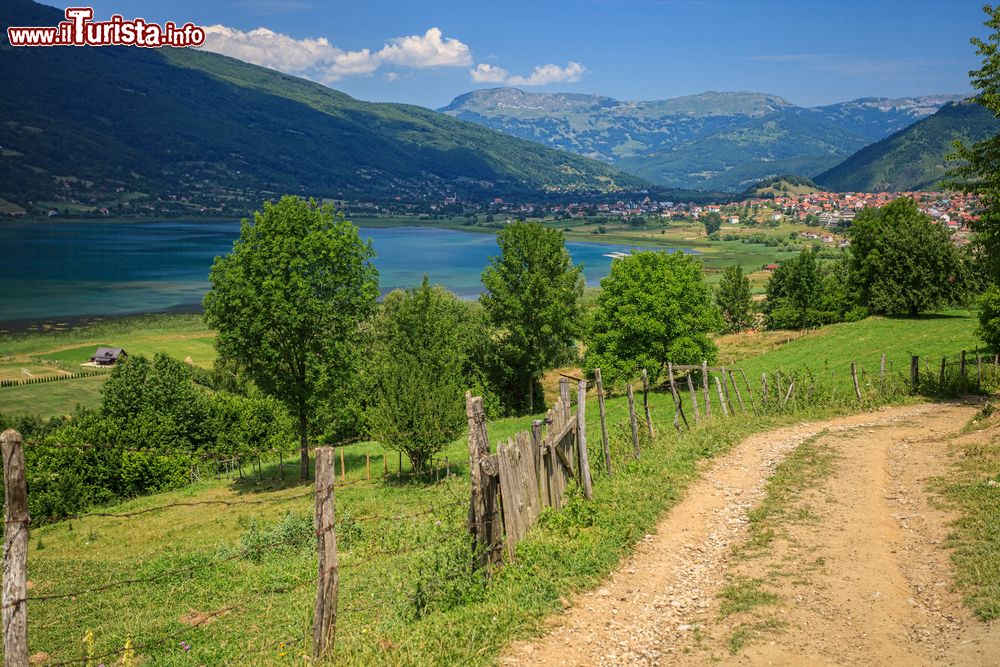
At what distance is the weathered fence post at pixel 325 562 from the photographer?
835cm

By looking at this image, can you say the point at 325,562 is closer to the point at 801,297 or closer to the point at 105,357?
the point at 801,297

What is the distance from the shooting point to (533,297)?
4934 centimetres

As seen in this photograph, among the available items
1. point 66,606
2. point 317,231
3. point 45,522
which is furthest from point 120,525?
point 317,231

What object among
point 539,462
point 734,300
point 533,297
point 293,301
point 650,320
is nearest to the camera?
point 539,462

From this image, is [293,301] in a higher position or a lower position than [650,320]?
higher

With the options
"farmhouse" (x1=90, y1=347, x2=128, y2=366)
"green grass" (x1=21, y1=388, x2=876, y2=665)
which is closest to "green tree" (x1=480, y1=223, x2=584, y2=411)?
"green grass" (x1=21, y1=388, x2=876, y2=665)

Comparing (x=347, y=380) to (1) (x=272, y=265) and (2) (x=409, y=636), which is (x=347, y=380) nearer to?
(1) (x=272, y=265)

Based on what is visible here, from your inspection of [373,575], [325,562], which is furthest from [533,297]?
[325,562]

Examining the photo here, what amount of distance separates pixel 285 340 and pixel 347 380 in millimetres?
3122

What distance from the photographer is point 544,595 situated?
10.0m

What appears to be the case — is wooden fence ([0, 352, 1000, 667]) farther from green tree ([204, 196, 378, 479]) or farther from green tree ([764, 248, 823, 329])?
green tree ([764, 248, 823, 329])

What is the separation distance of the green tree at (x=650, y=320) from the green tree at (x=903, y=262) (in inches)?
748

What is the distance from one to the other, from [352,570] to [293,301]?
1511 cm

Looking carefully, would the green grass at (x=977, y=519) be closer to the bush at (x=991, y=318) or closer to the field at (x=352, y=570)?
the field at (x=352, y=570)
